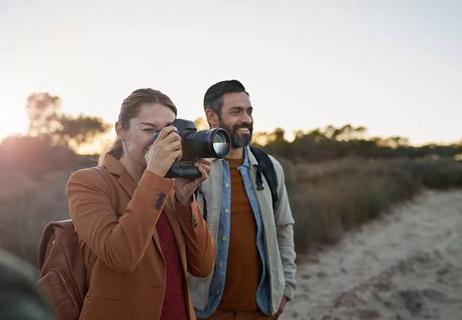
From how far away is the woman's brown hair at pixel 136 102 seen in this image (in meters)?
1.77

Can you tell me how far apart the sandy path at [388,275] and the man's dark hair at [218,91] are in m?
3.14

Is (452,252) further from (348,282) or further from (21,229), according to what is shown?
(21,229)

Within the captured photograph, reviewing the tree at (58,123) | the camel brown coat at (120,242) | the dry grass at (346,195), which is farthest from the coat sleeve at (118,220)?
the tree at (58,123)

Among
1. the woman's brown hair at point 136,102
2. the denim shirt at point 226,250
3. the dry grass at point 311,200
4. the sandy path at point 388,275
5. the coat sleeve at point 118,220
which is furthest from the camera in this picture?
the dry grass at point 311,200

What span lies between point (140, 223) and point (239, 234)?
1.00m

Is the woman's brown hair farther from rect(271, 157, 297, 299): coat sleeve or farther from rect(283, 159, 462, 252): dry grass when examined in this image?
rect(283, 159, 462, 252): dry grass

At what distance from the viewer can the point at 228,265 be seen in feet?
7.89

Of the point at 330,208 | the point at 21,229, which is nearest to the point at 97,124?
the point at 330,208

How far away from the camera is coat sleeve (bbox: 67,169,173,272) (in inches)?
58.7

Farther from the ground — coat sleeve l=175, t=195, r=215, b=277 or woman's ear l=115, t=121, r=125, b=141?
woman's ear l=115, t=121, r=125, b=141

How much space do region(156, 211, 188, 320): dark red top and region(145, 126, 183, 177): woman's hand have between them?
0.84ft

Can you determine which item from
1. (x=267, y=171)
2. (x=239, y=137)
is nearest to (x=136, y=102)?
(x=239, y=137)

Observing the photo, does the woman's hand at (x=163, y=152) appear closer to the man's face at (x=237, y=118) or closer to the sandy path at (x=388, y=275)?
the man's face at (x=237, y=118)

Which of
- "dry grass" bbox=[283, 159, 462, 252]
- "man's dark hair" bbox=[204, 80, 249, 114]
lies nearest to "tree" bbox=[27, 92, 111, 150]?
"dry grass" bbox=[283, 159, 462, 252]
